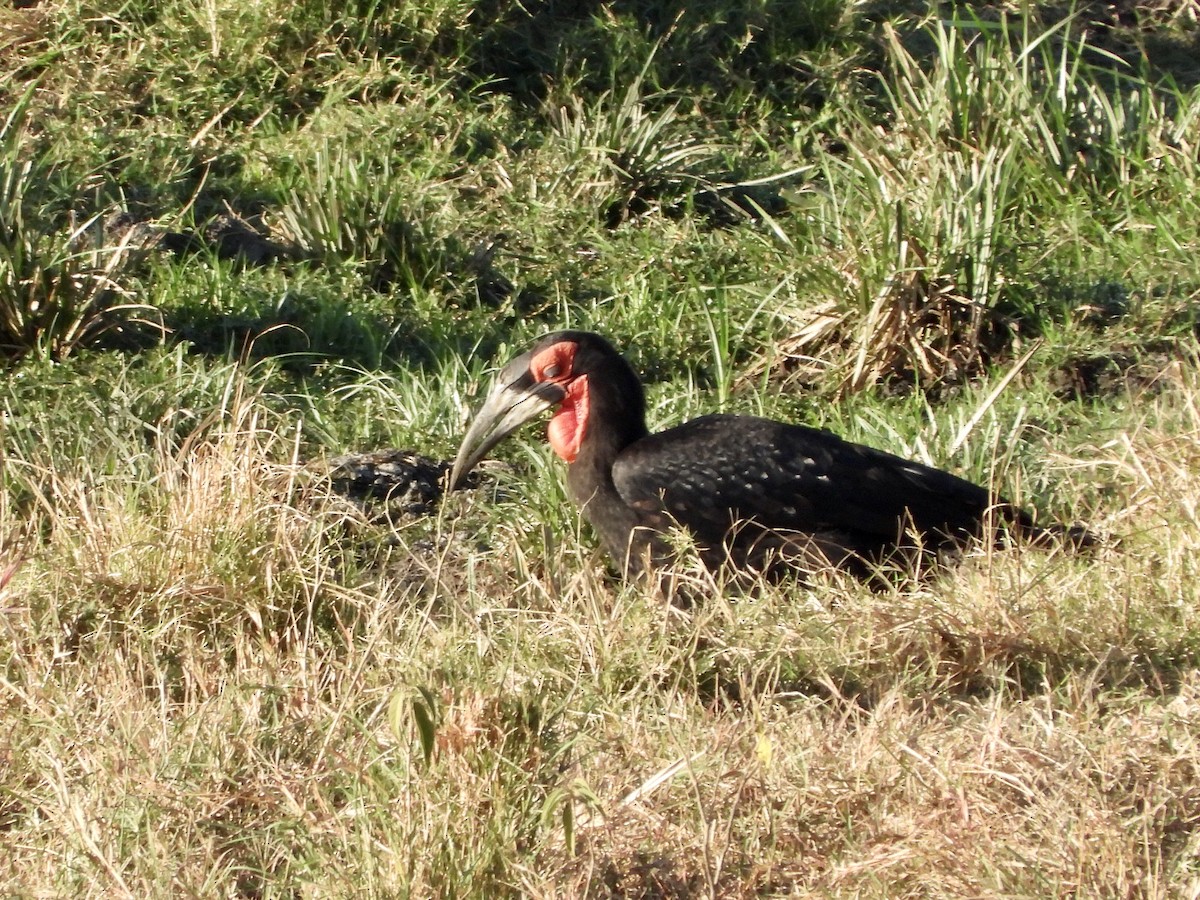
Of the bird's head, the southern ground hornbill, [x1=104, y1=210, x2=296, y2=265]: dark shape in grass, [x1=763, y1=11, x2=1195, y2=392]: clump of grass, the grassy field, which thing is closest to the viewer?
the grassy field

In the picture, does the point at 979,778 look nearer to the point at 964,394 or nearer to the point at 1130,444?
the point at 1130,444

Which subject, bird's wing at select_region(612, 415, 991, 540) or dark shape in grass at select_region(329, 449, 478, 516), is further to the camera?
dark shape in grass at select_region(329, 449, 478, 516)

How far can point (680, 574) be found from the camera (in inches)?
150

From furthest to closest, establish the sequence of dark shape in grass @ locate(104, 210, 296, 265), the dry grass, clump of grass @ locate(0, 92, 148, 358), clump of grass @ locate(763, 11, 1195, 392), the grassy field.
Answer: dark shape in grass @ locate(104, 210, 296, 265) → clump of grass @ locate(763, 11, 1195, 392) → clump of grass @ locate(0, 92, 148, 358) → the grassy field → the dry grass

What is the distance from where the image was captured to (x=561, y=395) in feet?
15.4

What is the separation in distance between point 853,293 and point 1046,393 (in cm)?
69

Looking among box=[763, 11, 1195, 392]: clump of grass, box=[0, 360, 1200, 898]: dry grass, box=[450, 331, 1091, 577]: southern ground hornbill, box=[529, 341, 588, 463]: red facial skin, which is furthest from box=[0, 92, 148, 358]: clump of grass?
box=[763, 11, 1195, 392]: clump of grass

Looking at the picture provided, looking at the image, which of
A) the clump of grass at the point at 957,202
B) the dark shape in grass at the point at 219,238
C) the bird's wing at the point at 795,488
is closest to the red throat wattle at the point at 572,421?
the bird's wing at the point at 795,488

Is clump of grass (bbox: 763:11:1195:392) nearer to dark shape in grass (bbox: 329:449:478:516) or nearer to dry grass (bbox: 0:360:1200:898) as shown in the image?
dry grass (bbox: 0:360:1200:898)

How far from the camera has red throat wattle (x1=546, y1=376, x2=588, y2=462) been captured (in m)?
4.66

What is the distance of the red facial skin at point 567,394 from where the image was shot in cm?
467

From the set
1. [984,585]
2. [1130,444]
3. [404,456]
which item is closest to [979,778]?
[984,585]

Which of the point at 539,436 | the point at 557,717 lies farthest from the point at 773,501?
the point at 557,717

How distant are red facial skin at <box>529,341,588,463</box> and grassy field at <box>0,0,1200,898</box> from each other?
0.14 m
